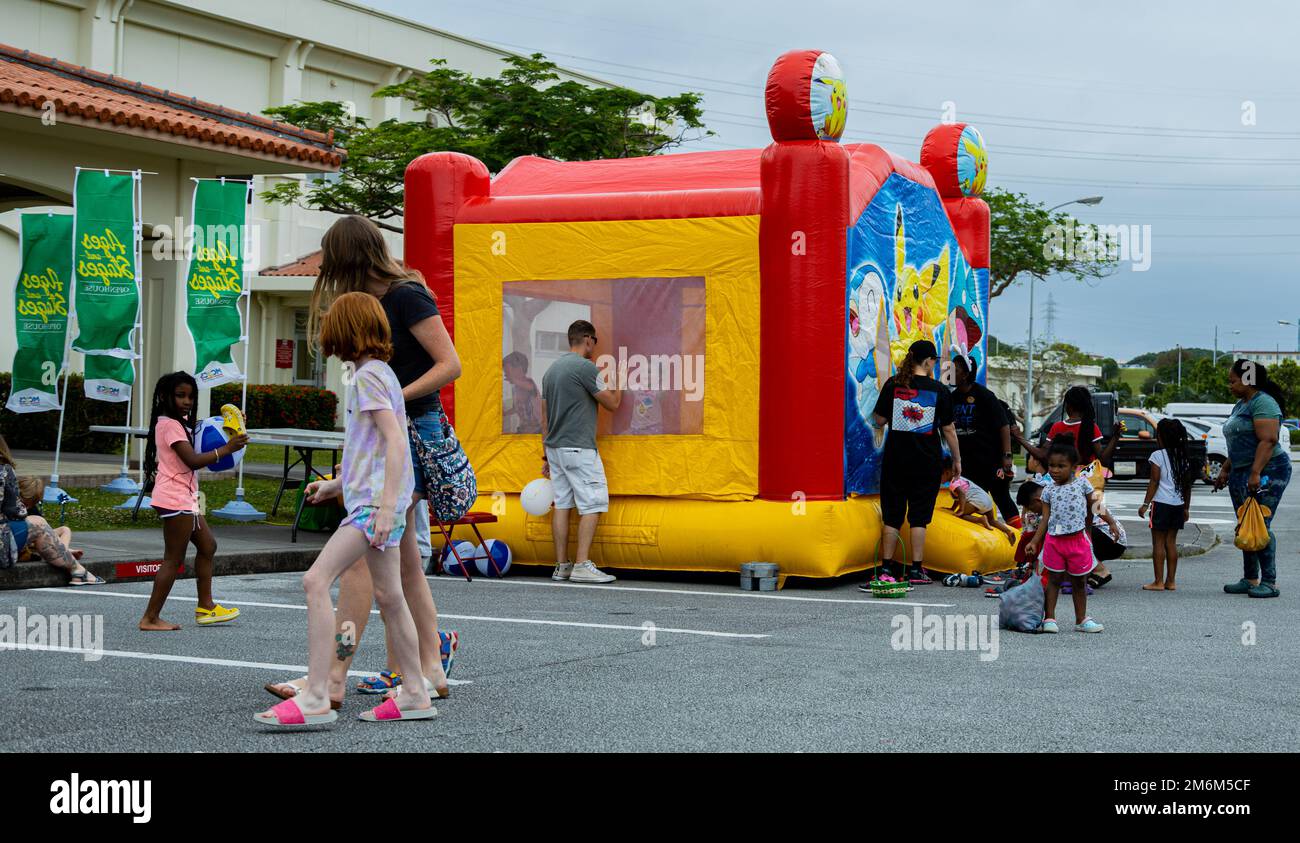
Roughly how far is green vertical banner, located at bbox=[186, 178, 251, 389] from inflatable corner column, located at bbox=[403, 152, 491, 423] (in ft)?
11.5

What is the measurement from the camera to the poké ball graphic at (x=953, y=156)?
14.3 meters

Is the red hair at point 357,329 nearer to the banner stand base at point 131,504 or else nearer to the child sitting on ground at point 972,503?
the child sitting on ground at point 972,503

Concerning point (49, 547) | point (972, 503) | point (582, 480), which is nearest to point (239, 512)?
point (49, 547)

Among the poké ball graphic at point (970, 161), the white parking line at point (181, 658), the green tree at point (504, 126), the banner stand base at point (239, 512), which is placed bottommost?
the white parking line at point (181, 658)

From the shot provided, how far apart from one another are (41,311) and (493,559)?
6923 mm

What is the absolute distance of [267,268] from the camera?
1388 inches

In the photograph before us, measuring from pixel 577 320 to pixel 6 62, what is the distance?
359 inches

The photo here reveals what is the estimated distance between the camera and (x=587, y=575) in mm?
11031

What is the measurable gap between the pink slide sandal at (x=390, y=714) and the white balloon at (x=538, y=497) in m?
5.71

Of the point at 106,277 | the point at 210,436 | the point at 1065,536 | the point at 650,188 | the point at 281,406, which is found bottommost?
the point at 1065,536

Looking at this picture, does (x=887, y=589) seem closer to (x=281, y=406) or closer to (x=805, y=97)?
(x=805, y=97)

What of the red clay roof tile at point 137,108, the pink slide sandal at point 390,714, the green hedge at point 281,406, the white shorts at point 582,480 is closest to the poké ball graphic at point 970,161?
the white shorts at point 582,480
